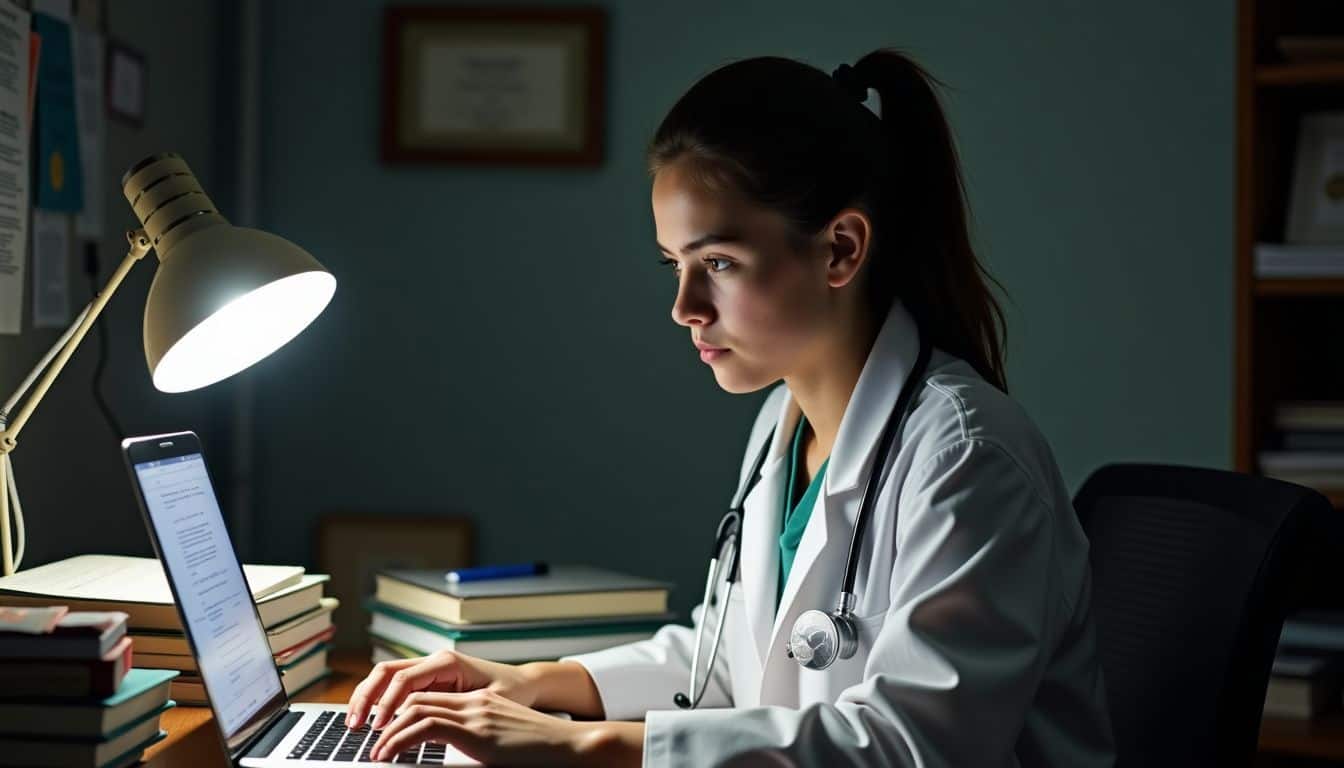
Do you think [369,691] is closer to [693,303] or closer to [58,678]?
[58,678]

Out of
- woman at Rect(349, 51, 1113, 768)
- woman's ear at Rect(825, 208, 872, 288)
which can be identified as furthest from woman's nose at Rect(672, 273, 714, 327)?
woman's ear at Rect(825, 208, 872, 288)

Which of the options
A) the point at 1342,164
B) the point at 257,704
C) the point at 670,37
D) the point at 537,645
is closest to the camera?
the point at 257,704

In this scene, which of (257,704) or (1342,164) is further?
(1342,164)

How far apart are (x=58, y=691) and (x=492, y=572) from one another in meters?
0.72

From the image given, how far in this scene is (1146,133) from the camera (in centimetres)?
220

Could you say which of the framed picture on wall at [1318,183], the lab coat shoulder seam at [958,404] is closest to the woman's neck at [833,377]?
the lab coat shoulder seam at [958,404]

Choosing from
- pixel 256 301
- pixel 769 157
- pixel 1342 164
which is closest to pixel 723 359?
pixel 769 157

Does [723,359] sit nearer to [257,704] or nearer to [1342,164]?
[257,704]

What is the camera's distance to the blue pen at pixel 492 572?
167 centimetres

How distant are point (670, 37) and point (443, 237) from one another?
0.49 m

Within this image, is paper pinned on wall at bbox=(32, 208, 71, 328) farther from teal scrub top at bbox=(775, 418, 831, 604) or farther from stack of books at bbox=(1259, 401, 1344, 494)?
stack of books at bbox=(1259, 401, 1344, 494)

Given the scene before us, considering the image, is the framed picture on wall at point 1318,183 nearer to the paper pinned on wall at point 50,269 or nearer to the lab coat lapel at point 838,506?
the lab coat lapel at point 838,506

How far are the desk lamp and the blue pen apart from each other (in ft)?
1.35

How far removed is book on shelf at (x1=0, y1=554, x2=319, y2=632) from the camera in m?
1.31
